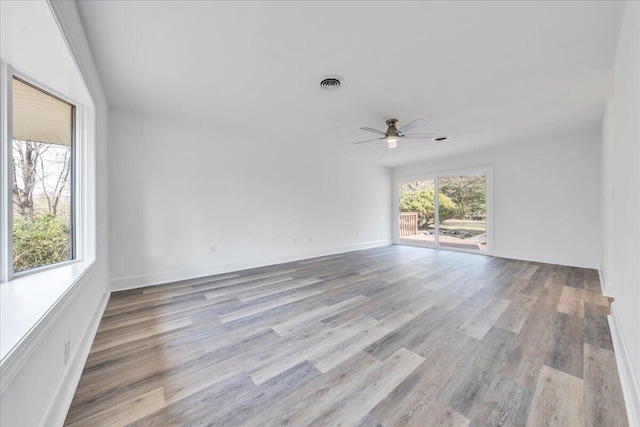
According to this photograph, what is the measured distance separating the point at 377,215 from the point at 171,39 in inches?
234

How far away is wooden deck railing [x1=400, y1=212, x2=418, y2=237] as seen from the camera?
24.0 feet

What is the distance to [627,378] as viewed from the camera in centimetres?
142

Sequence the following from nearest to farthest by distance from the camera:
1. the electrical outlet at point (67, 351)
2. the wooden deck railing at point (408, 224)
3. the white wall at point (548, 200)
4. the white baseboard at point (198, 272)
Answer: the electrical outlet at point (67, 351)
the white baseboard at point (198, 272)
the white wall at point (548, 200)
the wooden deck railing at point (408, 224)

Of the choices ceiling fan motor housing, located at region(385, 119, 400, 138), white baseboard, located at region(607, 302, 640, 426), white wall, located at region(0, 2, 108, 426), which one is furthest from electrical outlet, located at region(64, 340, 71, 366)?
ceiling fan motor housing, located at region(385, 119, 400, 138)

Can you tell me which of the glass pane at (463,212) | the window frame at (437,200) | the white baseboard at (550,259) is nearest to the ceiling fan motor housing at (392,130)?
the window frame at (437,200)

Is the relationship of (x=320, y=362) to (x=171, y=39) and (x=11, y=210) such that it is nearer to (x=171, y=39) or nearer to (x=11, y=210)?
(x=11, y=210)

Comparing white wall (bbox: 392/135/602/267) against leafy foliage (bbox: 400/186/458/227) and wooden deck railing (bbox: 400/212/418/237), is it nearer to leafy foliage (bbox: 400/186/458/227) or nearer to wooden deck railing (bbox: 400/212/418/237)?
Answer: leafy foliage (bbox: 400/186/458/227)

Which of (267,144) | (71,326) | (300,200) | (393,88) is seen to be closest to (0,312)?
(71,326)

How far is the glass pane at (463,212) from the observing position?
5.59 meters

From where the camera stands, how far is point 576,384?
1.48m

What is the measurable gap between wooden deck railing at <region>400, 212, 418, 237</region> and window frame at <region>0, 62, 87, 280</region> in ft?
22.6

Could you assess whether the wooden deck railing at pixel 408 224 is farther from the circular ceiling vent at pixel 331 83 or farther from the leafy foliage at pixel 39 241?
the leafy foliage at pixel 39 241

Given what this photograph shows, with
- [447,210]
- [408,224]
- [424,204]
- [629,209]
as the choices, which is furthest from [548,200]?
[629,209]

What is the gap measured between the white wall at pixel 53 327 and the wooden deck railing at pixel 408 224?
268 inches
